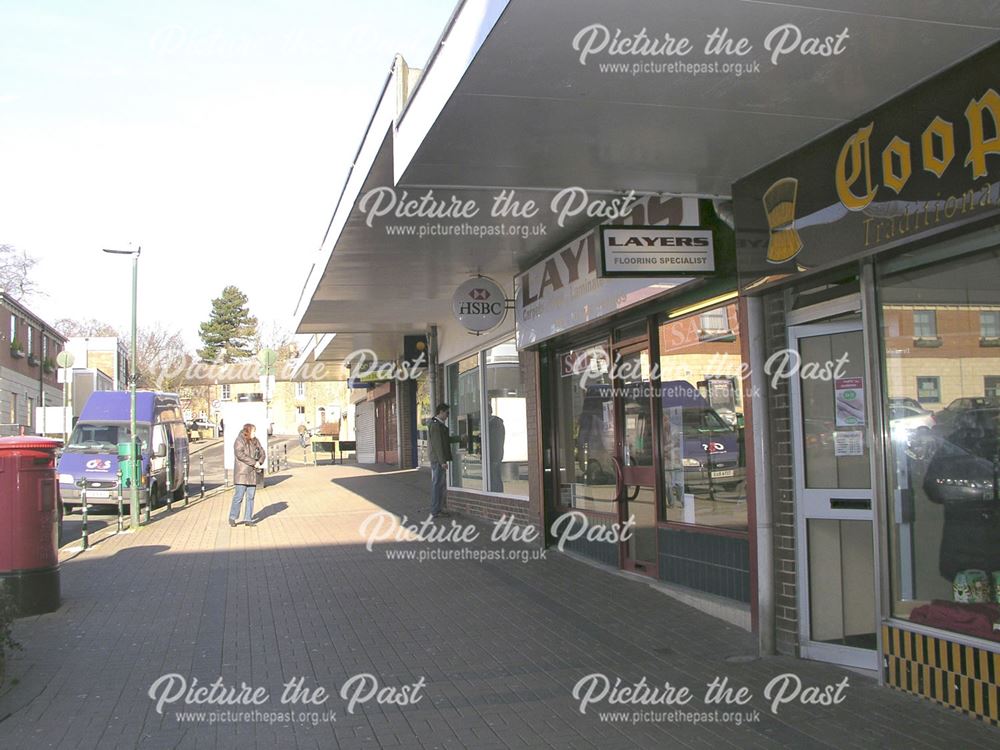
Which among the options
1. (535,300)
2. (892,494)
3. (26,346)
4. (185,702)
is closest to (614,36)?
(892,494)

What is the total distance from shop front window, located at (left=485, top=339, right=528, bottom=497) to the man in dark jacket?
699 mm

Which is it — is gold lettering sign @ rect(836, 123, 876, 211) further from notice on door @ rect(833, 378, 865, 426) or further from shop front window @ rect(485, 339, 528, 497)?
shop front window @ rect(485, 339, 528, 497)

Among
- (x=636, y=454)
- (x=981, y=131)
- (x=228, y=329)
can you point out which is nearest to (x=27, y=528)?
(x=636, y=454)

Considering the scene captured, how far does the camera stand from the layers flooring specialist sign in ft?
25.5

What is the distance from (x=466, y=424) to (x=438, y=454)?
1279 millimetres

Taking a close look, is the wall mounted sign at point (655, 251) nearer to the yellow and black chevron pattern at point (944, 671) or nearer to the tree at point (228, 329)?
the yellow and black chevron pattern at point (944, 671)

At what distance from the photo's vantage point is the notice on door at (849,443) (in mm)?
5941

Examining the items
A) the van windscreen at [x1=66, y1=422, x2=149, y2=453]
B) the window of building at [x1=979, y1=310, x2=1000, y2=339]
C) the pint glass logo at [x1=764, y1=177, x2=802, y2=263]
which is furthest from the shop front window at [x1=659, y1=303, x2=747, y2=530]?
the van windscreen at [x1=66, y1=422, x2=149, y2=453]

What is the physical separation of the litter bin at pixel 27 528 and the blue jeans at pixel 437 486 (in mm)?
6586

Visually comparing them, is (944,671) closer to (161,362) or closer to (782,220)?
(782,220)

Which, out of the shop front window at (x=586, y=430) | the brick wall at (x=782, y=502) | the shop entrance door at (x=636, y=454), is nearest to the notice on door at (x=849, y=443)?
the brick wall at (x=782, y=502)

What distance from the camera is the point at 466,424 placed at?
15.1 metres

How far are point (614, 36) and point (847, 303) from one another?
250 centimetres

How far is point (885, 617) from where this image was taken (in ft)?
17.7
